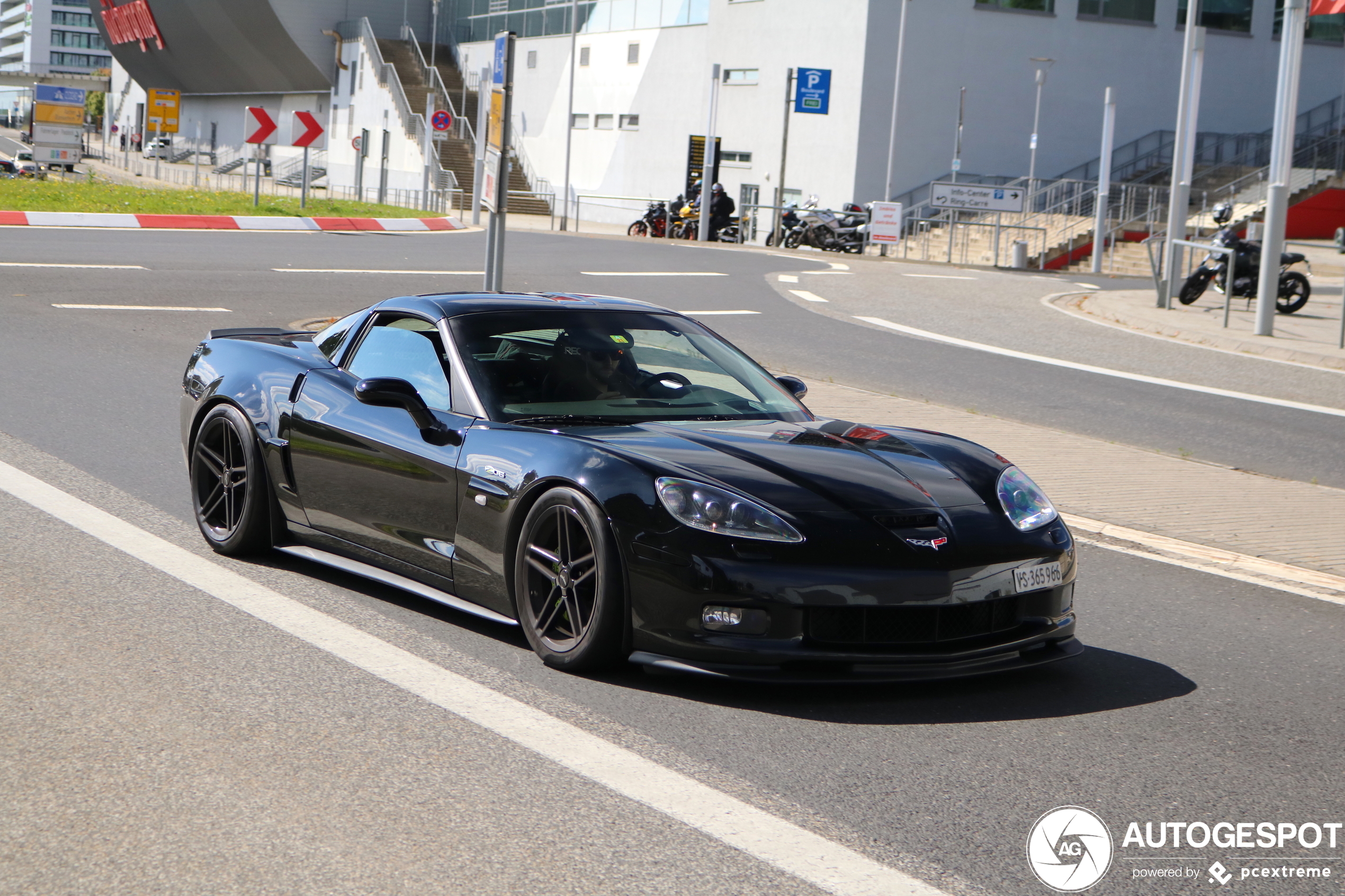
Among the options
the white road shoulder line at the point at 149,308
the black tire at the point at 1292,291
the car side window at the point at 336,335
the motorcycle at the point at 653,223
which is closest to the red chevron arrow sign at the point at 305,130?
the motorcycle at the point at 653,223

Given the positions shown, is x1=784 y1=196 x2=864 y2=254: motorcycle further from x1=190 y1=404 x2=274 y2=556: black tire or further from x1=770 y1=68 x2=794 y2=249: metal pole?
x1=190 y1=404 x2=274 y2=556: black tire

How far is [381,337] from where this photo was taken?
618 centimetres

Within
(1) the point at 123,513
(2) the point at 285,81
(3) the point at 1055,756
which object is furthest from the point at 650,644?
(2) the point at 285,81

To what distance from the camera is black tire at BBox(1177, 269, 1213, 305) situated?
914 inches

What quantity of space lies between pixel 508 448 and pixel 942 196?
107 ft

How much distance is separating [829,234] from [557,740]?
37759 millimetres

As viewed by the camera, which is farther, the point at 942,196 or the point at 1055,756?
the point at 942,196

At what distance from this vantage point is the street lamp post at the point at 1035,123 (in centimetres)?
4597

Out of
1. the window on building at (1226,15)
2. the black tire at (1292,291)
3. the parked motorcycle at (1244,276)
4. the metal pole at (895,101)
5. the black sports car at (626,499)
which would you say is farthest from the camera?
the window on building at (1226,15)

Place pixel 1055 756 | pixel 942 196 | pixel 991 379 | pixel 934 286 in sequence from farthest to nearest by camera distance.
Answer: pixel 942 196 < pixel 934 286 < pixel 991 379 < pixel 1055 756

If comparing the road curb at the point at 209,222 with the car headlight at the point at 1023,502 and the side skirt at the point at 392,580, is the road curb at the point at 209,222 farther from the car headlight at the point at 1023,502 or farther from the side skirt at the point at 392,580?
the car headlight at the point at 1023,502

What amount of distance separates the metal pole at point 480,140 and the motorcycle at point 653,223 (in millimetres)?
2303

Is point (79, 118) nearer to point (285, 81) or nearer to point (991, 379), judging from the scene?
point (285, 81)

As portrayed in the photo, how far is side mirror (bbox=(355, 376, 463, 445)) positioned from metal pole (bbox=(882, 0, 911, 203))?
4192 cm
